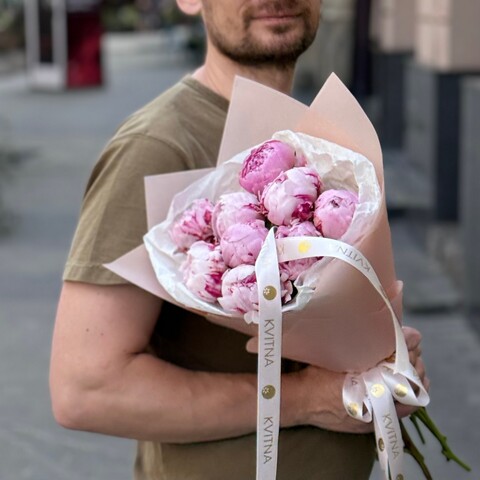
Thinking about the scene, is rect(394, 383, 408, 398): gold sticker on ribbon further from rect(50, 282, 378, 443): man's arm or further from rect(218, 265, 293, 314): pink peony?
rect(218, 265, 293, 314): pink peony

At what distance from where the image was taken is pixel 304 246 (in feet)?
5.62

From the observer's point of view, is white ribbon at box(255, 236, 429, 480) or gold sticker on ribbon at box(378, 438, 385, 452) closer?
white ribbon at box(255, 236, 429, 480)

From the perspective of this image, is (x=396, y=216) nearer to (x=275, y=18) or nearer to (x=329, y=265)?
(x=275, y=18)

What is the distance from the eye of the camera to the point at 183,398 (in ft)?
6.66

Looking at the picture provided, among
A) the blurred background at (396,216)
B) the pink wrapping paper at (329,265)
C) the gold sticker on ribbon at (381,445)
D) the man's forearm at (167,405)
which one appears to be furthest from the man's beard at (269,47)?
the blurred background at (396,216)

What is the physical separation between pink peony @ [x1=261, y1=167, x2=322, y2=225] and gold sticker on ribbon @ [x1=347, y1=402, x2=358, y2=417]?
1.14 feet

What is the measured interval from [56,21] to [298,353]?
2158cm

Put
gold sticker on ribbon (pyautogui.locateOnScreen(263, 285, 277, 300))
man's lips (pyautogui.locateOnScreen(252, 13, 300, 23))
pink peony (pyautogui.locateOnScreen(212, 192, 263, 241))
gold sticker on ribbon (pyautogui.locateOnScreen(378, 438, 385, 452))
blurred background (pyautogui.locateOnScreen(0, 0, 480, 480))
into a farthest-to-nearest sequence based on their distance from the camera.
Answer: blurred background (pyautogui.locateOnScreen(0, 0, 480, 480))
man's lips (pyautogui.locateOnScreen(252, 13, 300, 23))
gold sticker on ribbon (pyautogui.locateOnScreen(378, 438, 385, 452))
pink peony (pyautogui.locateOnScreen(212, 192, 263, 241))
gold sticker on ribbon (pyautogui.locateOnScreen(263, 285, 277, 300))

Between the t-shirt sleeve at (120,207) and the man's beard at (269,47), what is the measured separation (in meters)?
0.25

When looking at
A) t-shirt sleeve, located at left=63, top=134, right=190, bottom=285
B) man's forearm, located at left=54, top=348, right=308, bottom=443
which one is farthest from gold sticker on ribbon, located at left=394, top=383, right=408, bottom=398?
t-shirt sleeve, located at left=63, top=134, right=190, bottom=285

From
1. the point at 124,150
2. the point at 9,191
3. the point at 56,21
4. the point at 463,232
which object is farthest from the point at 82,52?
the point at 124,150

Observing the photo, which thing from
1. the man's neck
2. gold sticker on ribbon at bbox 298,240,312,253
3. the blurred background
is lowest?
the blurred background

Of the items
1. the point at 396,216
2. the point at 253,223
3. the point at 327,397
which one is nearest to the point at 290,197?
the point at 253,223

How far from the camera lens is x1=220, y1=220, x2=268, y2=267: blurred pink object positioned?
1776mm
